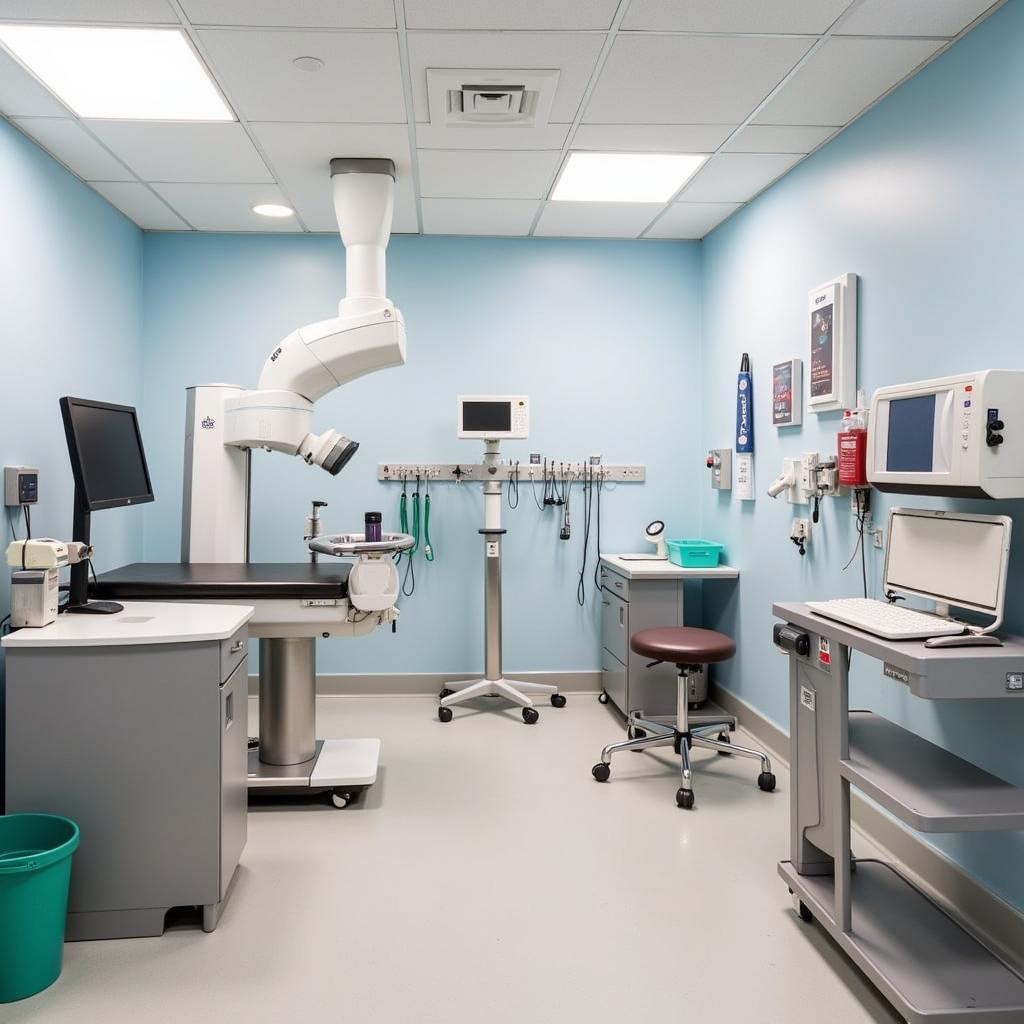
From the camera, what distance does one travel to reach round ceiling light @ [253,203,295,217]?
12.3 feet

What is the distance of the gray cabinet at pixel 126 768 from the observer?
205cm

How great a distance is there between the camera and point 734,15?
2182 mm

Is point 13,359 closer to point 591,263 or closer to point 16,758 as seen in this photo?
point 16,758

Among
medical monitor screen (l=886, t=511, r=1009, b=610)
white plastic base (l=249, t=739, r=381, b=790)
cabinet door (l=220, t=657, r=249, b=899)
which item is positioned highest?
medical monitor screen (l=886, t=511, r=1009, b=610)

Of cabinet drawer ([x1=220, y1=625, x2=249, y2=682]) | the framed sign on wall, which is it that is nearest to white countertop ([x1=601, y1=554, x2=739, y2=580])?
the framed sign on wall

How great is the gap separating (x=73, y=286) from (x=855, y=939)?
3562 millimetres

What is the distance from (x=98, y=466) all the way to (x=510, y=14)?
5.94 feet

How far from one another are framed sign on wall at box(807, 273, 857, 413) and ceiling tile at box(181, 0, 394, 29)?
1.71m

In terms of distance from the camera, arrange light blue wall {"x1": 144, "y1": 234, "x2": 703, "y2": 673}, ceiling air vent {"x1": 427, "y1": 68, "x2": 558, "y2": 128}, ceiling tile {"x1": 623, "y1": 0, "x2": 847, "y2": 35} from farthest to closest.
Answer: light blue wall {"x1": 144, "y1": 234, "x2": 703, "y2": 673}
ceiling air vent {"x1": 427, "y1": 68, "x2": 558, "y2": 128}
ceiling tile {"x1": 623, "y1": 0, "x2": 847, "y2": 35}

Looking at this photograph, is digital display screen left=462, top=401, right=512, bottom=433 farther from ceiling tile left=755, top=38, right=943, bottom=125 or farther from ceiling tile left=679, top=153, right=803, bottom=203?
ceiling tile left=755, top=38, right=943, bottom=125

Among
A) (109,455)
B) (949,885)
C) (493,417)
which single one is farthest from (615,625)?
(109,455)

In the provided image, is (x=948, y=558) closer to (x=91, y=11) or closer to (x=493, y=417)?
(x=493, y=417)

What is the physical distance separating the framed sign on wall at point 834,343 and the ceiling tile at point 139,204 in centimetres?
288

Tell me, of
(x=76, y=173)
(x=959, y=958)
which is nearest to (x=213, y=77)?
(x=76, y=173)
